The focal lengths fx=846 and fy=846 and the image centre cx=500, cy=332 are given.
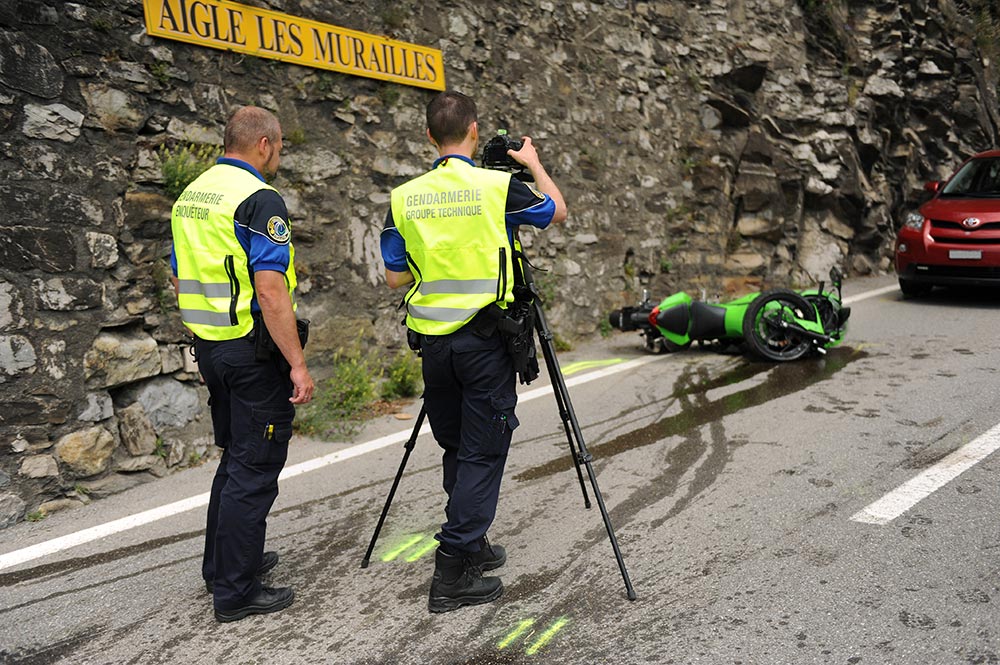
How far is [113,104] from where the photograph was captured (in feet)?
18.0

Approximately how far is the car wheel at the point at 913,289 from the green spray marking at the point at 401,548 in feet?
28.5

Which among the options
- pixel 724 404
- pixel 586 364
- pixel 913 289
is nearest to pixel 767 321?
pixel 724 404

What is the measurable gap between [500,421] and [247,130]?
1.66 m

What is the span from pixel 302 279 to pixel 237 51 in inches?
70.5

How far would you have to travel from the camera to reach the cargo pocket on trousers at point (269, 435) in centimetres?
356

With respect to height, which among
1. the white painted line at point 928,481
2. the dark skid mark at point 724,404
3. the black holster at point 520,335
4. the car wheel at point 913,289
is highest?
the black holster at point 520,335

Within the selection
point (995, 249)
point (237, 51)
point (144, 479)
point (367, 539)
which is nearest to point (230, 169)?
point (367, 539)

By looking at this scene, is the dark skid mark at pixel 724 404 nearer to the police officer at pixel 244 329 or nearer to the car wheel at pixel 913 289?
the police officer at pixel 244 329

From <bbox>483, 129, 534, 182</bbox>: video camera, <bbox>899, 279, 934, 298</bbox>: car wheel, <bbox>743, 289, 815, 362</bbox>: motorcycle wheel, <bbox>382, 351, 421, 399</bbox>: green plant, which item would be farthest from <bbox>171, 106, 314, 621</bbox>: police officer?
<bbox>899, 279, 934, 298</bbox>: car wheel

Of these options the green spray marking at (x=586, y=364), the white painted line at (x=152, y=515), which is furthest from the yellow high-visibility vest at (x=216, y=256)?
the green spray marking at (x=586, y=364)

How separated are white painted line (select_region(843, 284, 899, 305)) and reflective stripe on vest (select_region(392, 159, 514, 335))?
8.68 metres

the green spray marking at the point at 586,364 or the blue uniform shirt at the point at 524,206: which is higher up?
the blue uniform shirt at the point at 524,206

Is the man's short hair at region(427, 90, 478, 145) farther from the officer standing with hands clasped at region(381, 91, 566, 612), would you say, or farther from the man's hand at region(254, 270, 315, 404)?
the man's hand at region(254, 270, 315, 404)

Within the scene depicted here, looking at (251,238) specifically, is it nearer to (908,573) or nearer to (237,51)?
(908,573)
